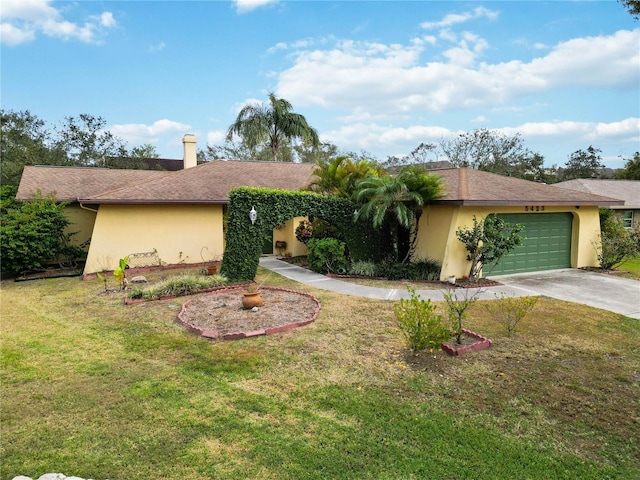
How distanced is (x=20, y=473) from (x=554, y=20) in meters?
15.5

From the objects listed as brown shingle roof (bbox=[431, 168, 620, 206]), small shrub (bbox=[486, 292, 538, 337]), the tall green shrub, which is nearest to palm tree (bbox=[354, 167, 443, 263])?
brown shingle roof (bbox=[431, 168, 620, 206])

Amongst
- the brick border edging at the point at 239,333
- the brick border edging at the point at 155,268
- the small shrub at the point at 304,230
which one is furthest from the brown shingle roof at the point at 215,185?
the brick border edging at the point at 239,333

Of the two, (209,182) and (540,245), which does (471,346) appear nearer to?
(540,245)

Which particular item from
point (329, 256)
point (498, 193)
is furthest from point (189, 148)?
point (498, 193)

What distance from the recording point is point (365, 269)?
40.4ft

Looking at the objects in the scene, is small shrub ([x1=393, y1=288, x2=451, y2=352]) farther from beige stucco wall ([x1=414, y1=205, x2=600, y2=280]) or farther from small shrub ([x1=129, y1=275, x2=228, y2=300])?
small shrub ([x1=129, y1=275, x2=228, y2=300])

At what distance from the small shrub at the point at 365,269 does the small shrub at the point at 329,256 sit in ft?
1.18

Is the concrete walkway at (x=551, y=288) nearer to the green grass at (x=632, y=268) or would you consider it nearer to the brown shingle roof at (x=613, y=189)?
the green grass at (x=632, y=268)

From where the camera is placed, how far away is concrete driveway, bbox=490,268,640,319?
29.5 ft

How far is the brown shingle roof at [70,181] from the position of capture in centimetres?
1404

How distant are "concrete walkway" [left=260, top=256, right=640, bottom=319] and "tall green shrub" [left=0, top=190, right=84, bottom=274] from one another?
783 centimetres

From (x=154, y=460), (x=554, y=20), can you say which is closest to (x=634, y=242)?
(x=554, y=20)

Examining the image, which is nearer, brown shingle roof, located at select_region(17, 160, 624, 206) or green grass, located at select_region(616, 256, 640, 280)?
brown shingle roof, located at select_region(17, 160, 624, 206)

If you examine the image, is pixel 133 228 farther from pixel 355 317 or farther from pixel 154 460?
pixel 154 460
